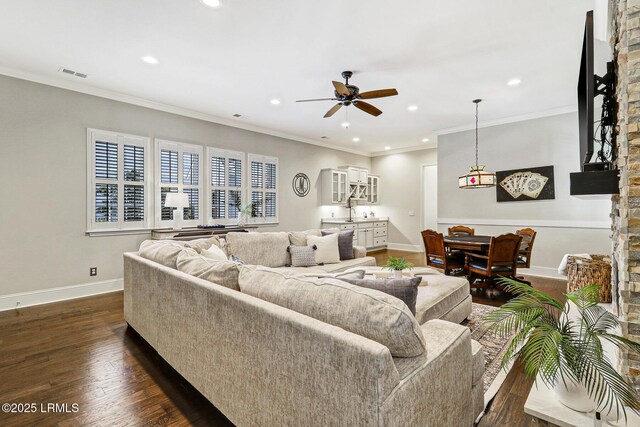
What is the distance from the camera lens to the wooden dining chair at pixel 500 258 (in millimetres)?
3881

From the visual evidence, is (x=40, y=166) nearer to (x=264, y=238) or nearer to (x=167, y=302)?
(x=264, y=238)

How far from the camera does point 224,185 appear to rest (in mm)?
5758

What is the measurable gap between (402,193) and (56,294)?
7606mm

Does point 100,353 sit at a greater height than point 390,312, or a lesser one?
lesser

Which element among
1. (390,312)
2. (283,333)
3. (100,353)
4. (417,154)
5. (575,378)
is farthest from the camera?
(417,154)

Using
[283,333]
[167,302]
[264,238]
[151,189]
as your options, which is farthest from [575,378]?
[151,189]

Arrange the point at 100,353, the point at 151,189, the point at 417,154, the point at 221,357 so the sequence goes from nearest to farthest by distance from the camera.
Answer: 1. the point at 221,357
2. the point at 100,353
3. the point at 151,189
4. the point at 417,154

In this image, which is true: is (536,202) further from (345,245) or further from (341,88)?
(341,88)

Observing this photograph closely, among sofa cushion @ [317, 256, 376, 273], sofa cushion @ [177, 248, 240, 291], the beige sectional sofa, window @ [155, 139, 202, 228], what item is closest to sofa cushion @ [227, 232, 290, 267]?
sofa cushion @ [317, 256, 376, 273]

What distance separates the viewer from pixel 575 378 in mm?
1357

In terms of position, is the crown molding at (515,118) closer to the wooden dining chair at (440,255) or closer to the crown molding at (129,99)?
the wooden dining chair at (440,255)

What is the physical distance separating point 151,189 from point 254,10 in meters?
3.37

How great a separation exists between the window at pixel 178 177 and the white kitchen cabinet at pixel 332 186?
322 cm

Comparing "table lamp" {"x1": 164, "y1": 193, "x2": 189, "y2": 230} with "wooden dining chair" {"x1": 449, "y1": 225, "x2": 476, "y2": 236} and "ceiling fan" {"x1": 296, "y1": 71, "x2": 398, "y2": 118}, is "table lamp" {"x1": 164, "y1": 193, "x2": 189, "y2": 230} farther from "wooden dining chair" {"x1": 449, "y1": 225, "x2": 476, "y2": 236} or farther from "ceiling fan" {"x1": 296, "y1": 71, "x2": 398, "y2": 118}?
"wooden dining chair" {"x1": 449, "y1": 225, "x2": 476, "y2": 236}
